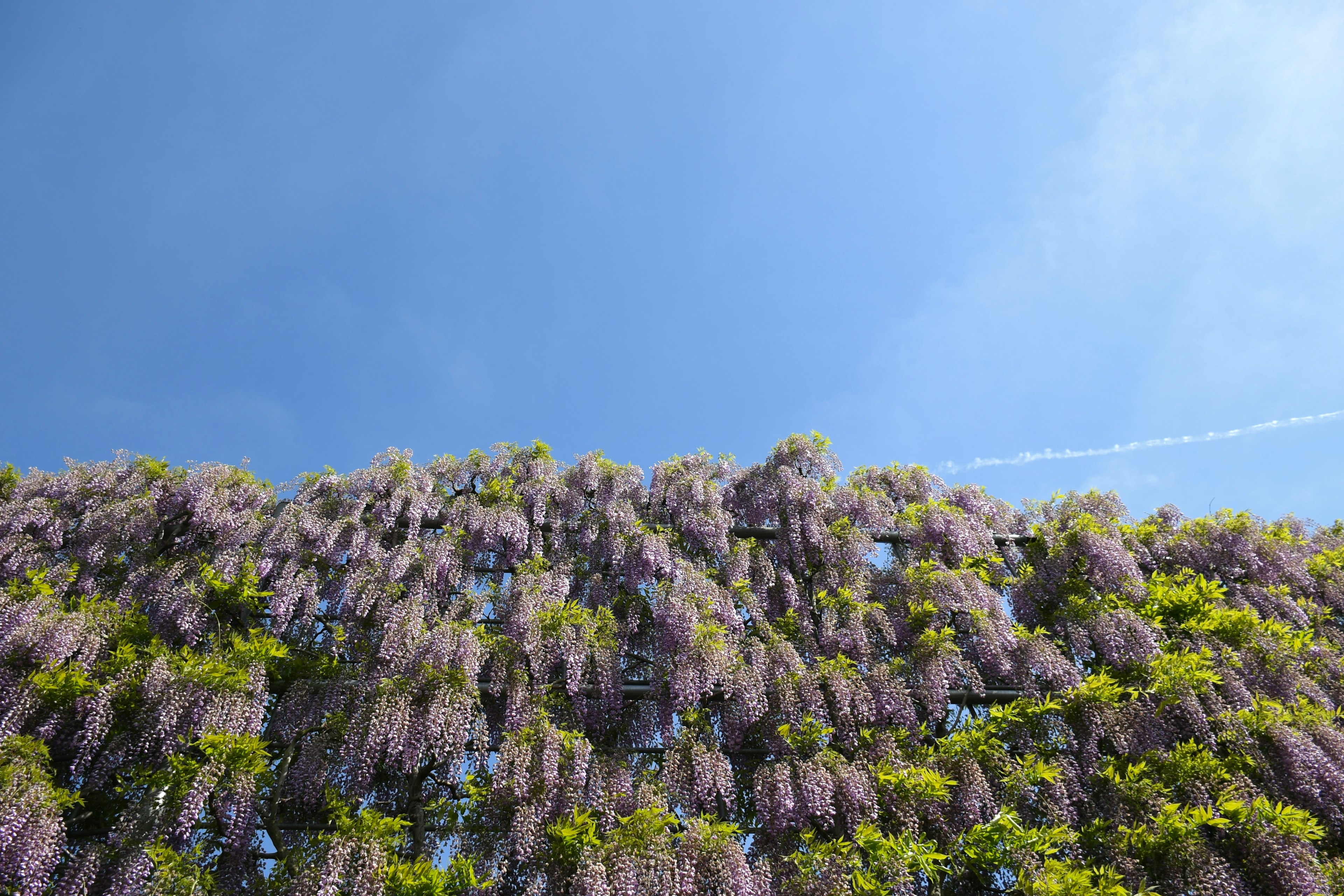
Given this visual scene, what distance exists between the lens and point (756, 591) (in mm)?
9195

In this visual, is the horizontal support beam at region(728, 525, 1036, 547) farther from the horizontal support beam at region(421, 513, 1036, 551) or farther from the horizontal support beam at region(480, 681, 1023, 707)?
the horizontal support beam at region(480, 681, 1023, 707)

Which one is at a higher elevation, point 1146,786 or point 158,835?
point 1146,786

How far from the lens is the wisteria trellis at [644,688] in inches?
239

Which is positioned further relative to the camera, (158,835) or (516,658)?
(516,658)

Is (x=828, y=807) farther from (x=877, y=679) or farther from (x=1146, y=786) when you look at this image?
(x=1146, y=786)

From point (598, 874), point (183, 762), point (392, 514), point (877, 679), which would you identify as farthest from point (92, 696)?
point (877, 679)

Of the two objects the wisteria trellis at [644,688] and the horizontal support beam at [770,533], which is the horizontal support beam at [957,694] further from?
the horizontal support beam at [770,533]

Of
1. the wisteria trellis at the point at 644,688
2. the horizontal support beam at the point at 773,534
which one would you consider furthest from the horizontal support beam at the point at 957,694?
the horizontal support beam at the point at 773,534

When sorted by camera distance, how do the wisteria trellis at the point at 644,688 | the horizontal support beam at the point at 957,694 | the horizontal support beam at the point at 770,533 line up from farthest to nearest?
the horizontal support beam at the point at 770,533, the horizontal support beam at the point at 957,694, the wisteria trellis at the point at 644,688

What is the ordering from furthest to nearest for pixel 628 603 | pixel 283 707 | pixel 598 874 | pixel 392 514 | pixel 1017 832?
pixel 392 514
pixel 628 603
pixel 283 707
pixel 1017 832
pixel 598 874

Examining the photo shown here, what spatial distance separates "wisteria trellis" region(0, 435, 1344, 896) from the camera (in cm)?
608

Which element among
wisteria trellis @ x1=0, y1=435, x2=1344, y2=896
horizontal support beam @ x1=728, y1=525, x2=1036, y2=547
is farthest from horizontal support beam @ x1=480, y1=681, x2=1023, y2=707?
horizontal support beam @ x1=728, y1=525, x2=1036, y2=547

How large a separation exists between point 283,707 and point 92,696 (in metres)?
1.62

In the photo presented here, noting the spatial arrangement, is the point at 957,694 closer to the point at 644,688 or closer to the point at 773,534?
the point at 773,534
